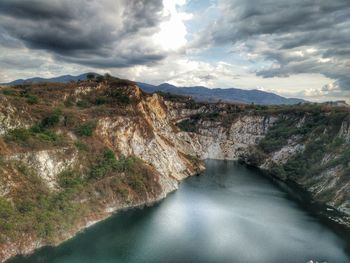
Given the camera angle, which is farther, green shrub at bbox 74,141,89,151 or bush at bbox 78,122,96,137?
bush at bbox 78,122,96,137

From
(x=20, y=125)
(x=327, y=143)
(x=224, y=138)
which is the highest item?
(x=20, y=125)

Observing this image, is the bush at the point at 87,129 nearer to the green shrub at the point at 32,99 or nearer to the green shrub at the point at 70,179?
the green shrub at the point at 70,179

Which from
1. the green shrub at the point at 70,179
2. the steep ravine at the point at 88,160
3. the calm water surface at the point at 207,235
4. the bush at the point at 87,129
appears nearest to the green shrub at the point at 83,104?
the steep ravine at the point at 88,160

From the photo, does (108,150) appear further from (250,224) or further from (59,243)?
(250,224)

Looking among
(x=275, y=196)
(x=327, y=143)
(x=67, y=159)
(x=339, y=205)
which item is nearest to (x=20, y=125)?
(x=67, y=159)

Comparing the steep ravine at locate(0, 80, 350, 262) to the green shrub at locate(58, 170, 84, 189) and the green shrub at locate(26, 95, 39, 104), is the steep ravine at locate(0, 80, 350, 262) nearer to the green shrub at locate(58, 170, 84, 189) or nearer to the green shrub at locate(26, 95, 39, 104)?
the green shrub at locate(58, 170, 84, 189)

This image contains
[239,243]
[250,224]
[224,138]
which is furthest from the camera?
[224,138]

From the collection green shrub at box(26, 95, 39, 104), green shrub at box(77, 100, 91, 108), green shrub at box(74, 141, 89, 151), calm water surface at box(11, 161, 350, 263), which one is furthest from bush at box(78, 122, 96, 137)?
calm water surface at box(11, 161, 350, 263)
